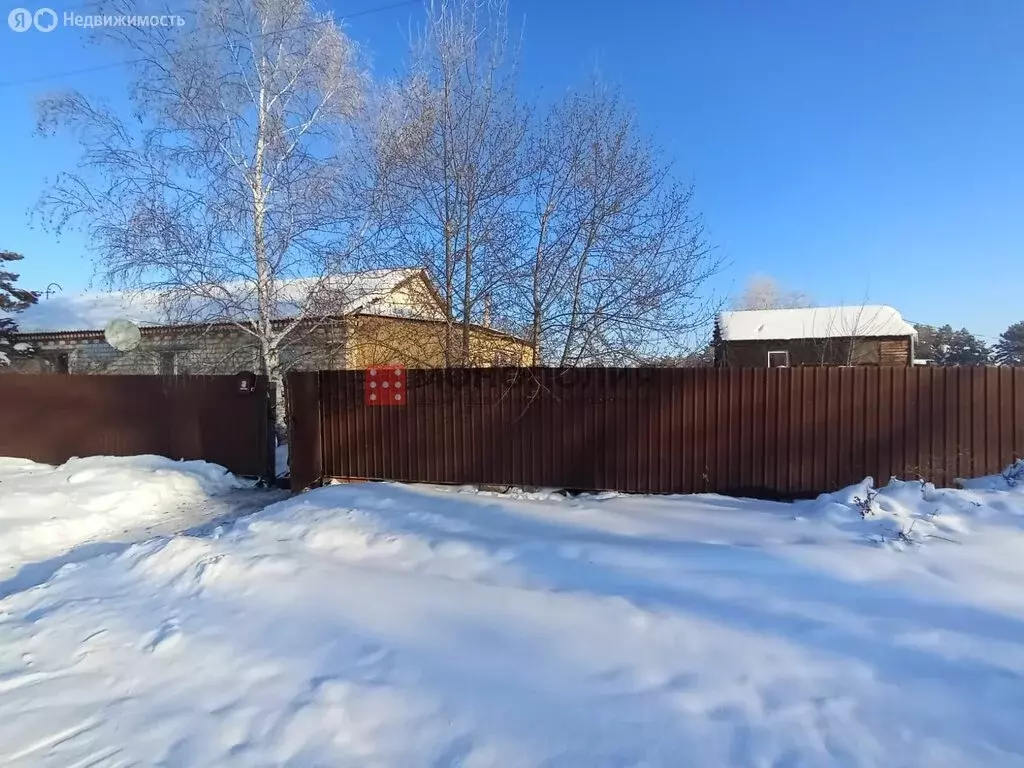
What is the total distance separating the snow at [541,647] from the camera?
8.50ft

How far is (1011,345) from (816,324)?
89.3ft

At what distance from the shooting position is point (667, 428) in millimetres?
7238

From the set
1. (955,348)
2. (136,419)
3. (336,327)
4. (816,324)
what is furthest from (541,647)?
(955,348)

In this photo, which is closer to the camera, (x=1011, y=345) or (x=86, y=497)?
(x=86, y=497)

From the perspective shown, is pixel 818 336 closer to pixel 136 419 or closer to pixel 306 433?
pixel 306 433

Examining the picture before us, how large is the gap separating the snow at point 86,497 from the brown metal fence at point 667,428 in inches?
68.0

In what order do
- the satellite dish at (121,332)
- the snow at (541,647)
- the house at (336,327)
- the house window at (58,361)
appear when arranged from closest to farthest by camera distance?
the snow at (541,647) < the house at (336,327) < the satellite dish at (121,332) < the house window at (58,361)

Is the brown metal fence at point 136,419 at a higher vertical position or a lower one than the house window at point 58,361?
lower

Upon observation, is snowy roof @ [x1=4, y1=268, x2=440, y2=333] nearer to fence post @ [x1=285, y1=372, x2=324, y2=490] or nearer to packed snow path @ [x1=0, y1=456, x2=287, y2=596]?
fence post @ [x1=285, y1=372, x2=324, y2=490]

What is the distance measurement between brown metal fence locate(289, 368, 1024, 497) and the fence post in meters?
0.01

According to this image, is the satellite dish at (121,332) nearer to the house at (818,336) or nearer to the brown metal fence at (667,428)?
the brown metal fence at (667,428)

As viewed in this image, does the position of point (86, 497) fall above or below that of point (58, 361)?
below

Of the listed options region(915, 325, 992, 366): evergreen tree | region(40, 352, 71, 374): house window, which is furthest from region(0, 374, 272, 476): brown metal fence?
region(915, 325, 992, 366): evergreen tree

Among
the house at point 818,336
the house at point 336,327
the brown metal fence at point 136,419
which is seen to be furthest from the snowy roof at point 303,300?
the house at point 818,336
